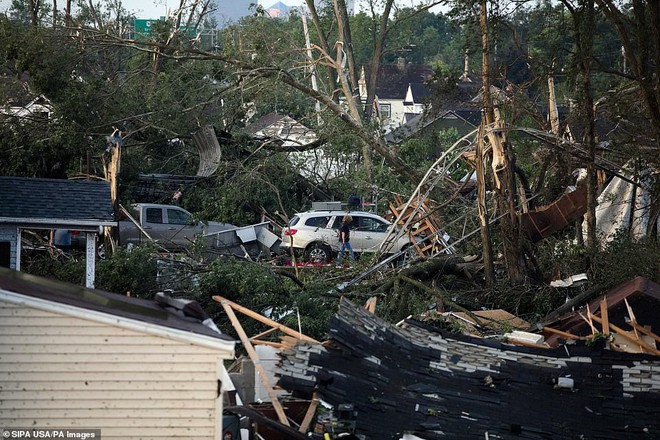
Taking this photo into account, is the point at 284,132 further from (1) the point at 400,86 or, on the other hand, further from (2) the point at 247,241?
(1) the point at 400,86

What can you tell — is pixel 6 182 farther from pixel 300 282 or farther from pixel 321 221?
pixel 321 221

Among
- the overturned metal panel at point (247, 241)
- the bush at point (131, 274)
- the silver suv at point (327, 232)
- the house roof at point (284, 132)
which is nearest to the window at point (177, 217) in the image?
the overturned metal panel at point (247, 241)

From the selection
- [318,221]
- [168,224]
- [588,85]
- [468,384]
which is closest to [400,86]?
[318,221]

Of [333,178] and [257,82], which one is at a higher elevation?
[257,82]

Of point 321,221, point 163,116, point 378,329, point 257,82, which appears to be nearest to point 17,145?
point 163,116

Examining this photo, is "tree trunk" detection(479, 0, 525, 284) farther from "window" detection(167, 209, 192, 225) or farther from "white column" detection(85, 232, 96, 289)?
"window" detection(167, 209, 192, 225)

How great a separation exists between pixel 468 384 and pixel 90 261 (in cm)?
764

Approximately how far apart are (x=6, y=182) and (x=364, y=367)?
9.12 metres

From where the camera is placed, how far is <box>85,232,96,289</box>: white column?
49.4 ft

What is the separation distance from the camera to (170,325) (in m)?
7.26

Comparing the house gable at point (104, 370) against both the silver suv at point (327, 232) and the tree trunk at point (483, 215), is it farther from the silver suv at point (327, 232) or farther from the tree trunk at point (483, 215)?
the silver suv at point (327, 232)

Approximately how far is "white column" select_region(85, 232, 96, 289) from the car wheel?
729cm

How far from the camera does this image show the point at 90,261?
15.3 m

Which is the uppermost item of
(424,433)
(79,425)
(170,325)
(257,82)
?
(257,82)
